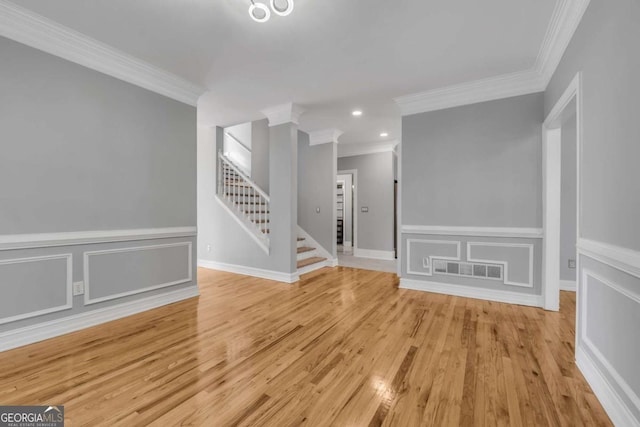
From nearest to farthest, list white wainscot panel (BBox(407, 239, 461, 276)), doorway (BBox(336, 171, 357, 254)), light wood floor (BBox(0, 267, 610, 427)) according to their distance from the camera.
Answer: light wood floor (BBox(0, 267, 610, 427)) → white wainscot panel (BBox(407, 239, 461, 276)) → doorway (BBox(336, 171, 357, 254))

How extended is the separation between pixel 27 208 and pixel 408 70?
387 centimetres

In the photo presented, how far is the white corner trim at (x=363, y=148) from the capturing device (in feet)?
20.2

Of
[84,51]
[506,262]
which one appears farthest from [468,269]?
[84,51]

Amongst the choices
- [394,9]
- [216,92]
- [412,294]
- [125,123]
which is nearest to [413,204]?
[412,294]

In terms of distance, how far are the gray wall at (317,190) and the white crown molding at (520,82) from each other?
203 cm

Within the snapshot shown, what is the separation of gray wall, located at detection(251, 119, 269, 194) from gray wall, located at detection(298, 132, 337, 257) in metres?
0.91

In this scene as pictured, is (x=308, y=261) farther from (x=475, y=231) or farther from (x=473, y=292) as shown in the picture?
(x=475, y=231)

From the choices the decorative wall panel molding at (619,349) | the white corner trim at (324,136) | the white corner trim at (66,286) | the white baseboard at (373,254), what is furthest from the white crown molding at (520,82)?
the white corner trim at (66,286)

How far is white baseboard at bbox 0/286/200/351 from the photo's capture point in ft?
7.16

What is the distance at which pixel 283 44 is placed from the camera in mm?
2553

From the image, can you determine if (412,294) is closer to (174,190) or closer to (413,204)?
(413,204)

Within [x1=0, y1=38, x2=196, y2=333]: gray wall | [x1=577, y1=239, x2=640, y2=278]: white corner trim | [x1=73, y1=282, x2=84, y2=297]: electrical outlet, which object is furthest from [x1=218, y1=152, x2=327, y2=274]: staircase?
[x1=577, y1=239, x2=640, y2=278]: white corner trim

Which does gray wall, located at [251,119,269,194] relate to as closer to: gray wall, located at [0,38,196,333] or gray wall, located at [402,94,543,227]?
gray wall, located at [0,38,196,333]

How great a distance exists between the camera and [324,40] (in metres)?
2.49
